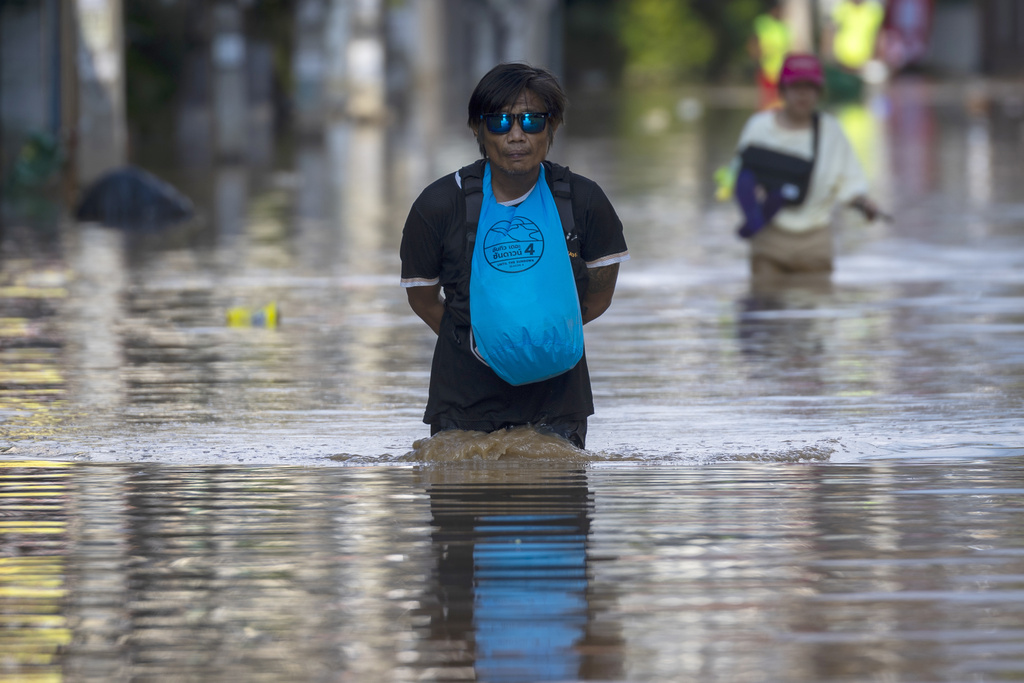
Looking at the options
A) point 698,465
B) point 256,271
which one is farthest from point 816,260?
point 698,465

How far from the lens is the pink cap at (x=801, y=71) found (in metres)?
10.9

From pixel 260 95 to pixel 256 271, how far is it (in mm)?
15528

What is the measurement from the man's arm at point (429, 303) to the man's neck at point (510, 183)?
387 millimetres

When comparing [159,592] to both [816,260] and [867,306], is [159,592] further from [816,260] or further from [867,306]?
[816,260]

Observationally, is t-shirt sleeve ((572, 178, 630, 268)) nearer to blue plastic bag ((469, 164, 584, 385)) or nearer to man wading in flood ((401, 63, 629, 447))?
man wading in flood ((401, 63, 629, 447))

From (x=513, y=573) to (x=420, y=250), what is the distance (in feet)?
4.29

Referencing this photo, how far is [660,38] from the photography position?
186ft

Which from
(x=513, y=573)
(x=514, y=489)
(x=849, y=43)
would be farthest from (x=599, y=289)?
(x=849, y=43)

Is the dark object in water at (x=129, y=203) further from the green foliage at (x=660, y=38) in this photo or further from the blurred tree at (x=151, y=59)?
the green foliage at (x=660, y=38)

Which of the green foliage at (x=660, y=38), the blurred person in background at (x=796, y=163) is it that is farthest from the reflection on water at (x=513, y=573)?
the green foliage at (x=660, y=38)

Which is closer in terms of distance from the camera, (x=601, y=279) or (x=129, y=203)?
(x=601, y=279)

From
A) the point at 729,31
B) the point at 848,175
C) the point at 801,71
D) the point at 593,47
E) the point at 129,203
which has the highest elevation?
the point at 729,31

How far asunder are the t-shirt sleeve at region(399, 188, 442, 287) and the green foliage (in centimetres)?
5130

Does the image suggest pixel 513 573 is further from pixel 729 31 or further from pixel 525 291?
pixel 729 31
